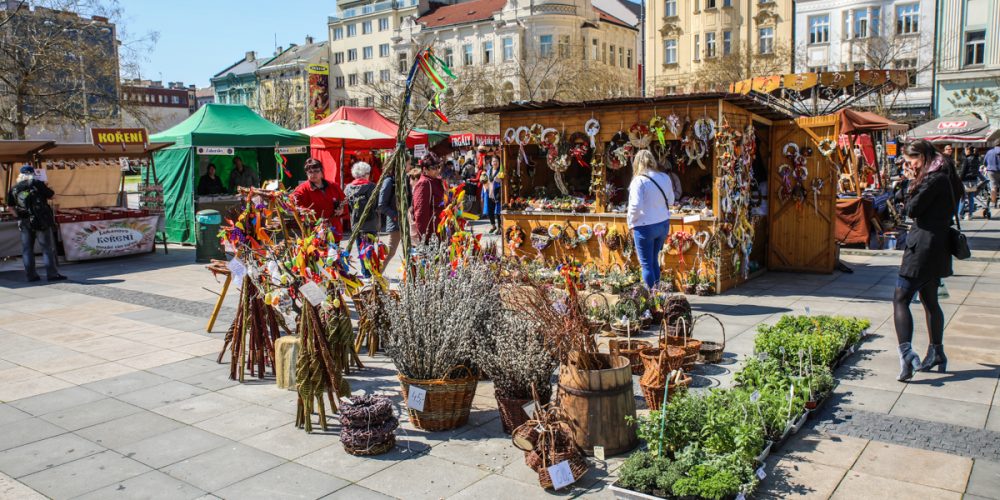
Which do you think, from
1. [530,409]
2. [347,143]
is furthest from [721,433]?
[347,143]

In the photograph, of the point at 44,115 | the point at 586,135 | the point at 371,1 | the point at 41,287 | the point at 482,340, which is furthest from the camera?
the point at 371,1

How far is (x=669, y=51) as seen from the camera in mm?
47906

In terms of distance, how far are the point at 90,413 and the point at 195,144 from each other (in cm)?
1035

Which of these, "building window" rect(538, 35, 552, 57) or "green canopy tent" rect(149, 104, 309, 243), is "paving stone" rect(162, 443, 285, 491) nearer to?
"green canopy tent" rect(149, 104, 309, 243)

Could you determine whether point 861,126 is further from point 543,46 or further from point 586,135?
point 543,46

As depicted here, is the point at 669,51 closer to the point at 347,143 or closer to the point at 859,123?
the point at 347,143

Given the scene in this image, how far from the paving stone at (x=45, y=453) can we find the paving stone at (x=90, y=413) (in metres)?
0.24

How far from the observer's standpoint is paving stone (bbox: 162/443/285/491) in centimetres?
401

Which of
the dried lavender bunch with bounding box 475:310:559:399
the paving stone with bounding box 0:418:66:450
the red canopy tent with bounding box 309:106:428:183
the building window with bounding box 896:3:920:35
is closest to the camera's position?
the dried lavender bunch with bounding box 475:310:559:399

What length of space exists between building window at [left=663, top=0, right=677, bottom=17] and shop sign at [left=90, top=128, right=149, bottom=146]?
39955 millimetres

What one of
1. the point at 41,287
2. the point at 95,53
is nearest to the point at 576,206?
the point at 41,287

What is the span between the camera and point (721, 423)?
392 centimetres

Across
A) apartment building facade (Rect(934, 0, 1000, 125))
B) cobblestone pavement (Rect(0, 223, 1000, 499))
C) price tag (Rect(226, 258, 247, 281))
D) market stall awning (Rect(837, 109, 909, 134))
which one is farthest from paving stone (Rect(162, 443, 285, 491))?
apartment building facade (Rect(934, 0, 1000, 125))

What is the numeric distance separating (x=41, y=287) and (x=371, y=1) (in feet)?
217
